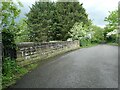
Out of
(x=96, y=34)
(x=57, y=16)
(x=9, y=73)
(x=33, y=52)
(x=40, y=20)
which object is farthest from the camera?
(x=96, y=34)

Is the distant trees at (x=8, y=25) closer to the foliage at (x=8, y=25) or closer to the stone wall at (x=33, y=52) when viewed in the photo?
the foliage at (x=8, y=25)

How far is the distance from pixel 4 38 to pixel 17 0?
1.62 m

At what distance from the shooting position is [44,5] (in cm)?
4238

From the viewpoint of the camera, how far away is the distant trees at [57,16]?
38141mm

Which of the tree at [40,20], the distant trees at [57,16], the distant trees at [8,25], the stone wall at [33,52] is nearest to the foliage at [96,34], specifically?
the distant trees at [57,16]

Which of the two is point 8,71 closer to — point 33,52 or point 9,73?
point 9,73

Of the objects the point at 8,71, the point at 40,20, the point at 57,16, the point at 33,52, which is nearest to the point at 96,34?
the point at 57,16

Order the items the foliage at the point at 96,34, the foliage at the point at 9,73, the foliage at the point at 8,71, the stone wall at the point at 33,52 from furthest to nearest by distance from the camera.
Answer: the foliage at the point at 96,34, the stone wall at the point at 33,52, the foliage at the point at 8,71, the foliage at the point at 9,73

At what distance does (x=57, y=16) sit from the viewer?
41062 mm

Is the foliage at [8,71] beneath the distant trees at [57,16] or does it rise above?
beneath

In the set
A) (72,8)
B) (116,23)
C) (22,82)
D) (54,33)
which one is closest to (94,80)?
(22,82)

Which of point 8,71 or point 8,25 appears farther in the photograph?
point 8,25

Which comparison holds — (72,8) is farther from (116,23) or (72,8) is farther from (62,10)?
(116,23)

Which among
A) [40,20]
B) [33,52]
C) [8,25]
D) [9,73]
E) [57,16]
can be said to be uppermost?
[57,16]
